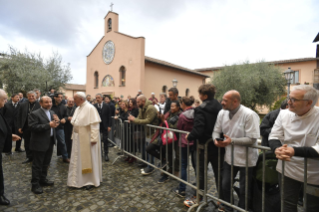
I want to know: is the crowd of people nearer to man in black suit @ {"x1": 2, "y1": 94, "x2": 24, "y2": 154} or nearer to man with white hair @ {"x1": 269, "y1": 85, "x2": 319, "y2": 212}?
man with white hair @ {"x1": 269, "y1": 85, "x2": 319, "y2": 212}

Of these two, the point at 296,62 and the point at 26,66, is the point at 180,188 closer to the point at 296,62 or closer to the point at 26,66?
the point at 26,66

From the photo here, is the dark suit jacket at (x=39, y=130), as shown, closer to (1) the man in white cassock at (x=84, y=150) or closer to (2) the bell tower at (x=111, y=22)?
(1) the man in white cassock at (x=84, y=150)

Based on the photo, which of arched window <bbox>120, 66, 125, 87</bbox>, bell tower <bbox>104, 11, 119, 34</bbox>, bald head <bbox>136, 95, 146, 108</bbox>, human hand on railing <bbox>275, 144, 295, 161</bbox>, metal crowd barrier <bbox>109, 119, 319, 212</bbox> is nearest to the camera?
human hand on railing <bbox>275, 144, 295, 161</bbox>

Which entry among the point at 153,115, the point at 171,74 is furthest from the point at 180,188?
the point at 171,74

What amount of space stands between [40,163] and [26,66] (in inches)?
628

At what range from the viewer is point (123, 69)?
2244 centimetres

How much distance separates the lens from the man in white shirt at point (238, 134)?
248 centimetres

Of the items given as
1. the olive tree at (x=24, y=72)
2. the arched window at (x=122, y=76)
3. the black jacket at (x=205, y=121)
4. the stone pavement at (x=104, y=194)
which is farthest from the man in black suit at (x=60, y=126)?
the arched window at (x=122, y=76)

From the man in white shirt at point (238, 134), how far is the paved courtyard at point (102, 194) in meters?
0.91

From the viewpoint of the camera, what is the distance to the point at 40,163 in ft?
12.3

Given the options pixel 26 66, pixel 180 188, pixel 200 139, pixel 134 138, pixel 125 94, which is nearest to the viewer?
pixel 200 139

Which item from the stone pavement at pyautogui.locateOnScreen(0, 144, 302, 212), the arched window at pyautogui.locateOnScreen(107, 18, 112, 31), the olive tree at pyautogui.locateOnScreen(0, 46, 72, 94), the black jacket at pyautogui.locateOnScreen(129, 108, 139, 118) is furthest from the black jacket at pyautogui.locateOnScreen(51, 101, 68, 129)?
the arched window at pyautogui.locateOnScreen(107, 18, 112, 31)

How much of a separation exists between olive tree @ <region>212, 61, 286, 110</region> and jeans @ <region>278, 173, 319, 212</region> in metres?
21.8

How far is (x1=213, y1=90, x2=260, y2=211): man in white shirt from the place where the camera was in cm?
248
